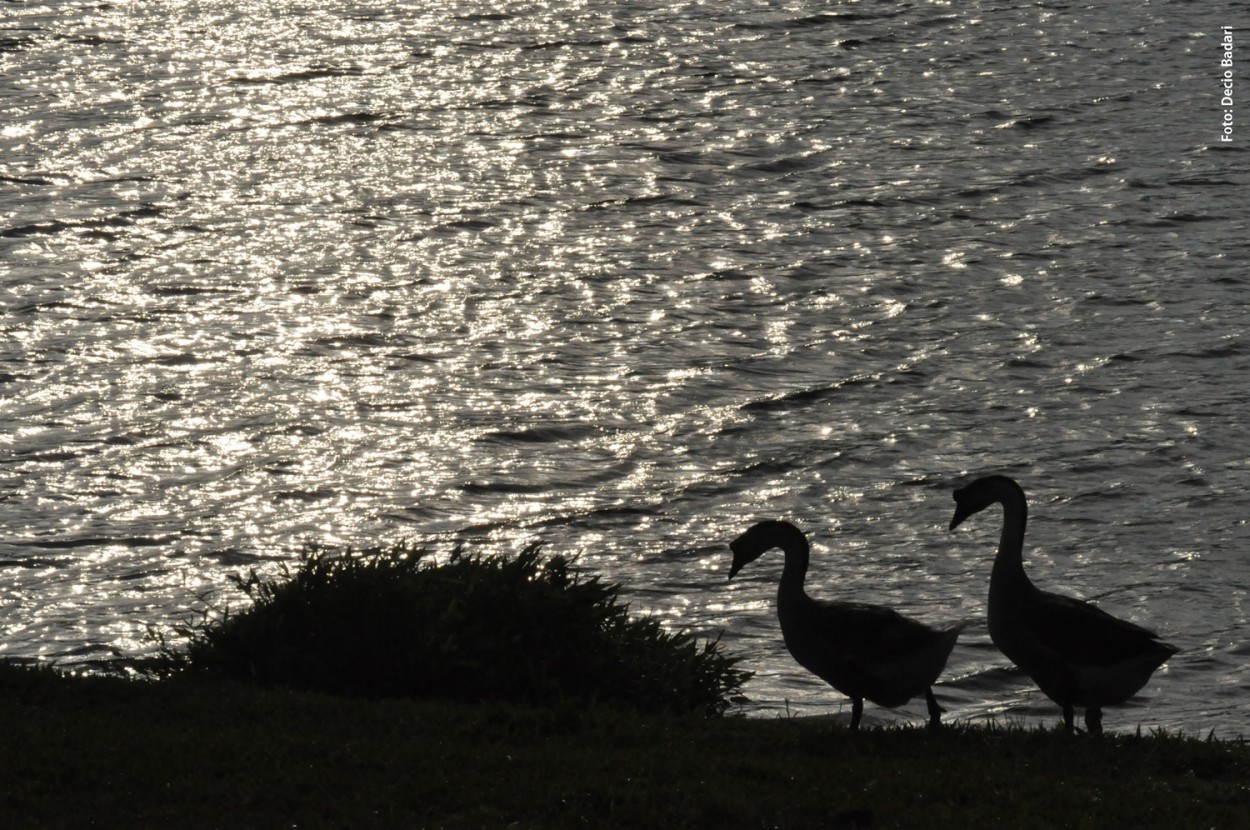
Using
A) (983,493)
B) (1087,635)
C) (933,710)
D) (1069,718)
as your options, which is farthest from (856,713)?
(983,493)

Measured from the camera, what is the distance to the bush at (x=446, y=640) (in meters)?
12.1

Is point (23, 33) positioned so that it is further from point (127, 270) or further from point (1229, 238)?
point (1229, 238)

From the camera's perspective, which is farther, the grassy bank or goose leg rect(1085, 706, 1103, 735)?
goose leg rect(1085, 706, 1103, 735)

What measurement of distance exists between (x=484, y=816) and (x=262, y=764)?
1429 mm

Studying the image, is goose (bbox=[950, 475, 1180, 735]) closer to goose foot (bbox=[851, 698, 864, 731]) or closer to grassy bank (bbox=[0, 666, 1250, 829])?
grassy bank (bbox=[0, 666, 1250, 829])

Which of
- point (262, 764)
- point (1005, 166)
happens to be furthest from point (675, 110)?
point (262, 764)

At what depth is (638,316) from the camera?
964 inches

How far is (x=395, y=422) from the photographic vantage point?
2086cm

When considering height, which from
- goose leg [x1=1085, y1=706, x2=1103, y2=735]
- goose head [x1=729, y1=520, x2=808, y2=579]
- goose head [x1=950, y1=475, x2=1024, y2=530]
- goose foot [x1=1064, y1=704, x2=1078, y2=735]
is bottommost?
goose leg [x1=1085, y1=706, x2=1103, y2=735]

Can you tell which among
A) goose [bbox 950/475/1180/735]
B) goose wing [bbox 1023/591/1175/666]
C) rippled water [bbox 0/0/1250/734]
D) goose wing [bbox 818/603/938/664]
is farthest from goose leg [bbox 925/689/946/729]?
rippled water [bbox 0/0/1250/734]

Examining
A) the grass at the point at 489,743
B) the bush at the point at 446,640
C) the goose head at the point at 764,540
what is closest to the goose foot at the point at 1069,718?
the grass at the point at 489,743

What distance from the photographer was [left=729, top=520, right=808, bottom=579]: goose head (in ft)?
37.3

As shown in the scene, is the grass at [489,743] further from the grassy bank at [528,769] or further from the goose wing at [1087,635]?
the goose wing at [1087,635]

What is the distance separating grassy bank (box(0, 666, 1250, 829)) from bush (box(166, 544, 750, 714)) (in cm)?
59
